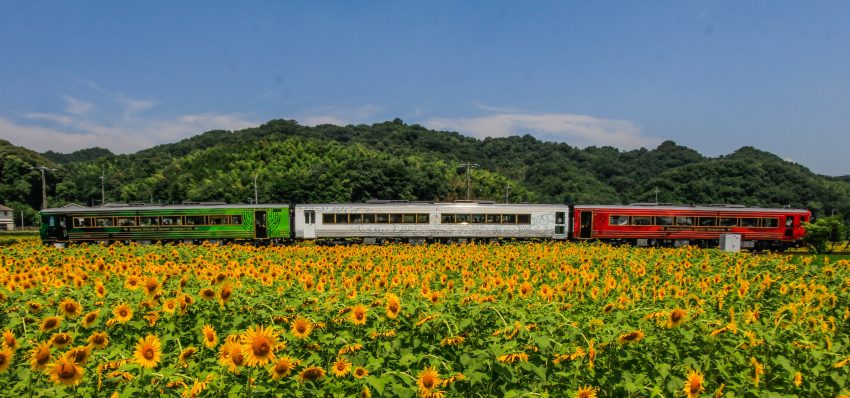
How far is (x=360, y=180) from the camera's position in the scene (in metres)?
68.1

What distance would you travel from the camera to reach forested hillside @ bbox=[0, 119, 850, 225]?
226ft

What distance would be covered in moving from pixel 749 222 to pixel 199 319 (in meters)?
30.8

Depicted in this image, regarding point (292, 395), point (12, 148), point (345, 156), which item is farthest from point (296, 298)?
point (12, 148)

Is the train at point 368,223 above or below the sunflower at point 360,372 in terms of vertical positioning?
below

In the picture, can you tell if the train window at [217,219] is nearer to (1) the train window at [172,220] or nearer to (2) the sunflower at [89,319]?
(1) the train window at [172,220]

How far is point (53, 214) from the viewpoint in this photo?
86.1ft

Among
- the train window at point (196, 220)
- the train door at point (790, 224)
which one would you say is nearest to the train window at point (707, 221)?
the train door at point (790, 224)

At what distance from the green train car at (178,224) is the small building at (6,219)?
6416 centimetres

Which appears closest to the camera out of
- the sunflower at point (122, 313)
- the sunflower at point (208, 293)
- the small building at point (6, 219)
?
the sunflower at point (122, 313)

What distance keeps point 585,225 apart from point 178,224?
840 inches

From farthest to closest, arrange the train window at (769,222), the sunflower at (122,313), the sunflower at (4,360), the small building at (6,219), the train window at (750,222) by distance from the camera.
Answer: the small building at (6,219)
the train window at (769,222)
the train window at (750,222)
the sunflower at (122,313)
the sunflower at (4,360)

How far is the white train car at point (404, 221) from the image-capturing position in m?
26.2

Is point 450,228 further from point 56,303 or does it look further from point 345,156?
point 345,156

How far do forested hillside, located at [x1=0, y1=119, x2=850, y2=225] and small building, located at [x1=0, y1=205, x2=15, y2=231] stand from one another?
5259 mm
